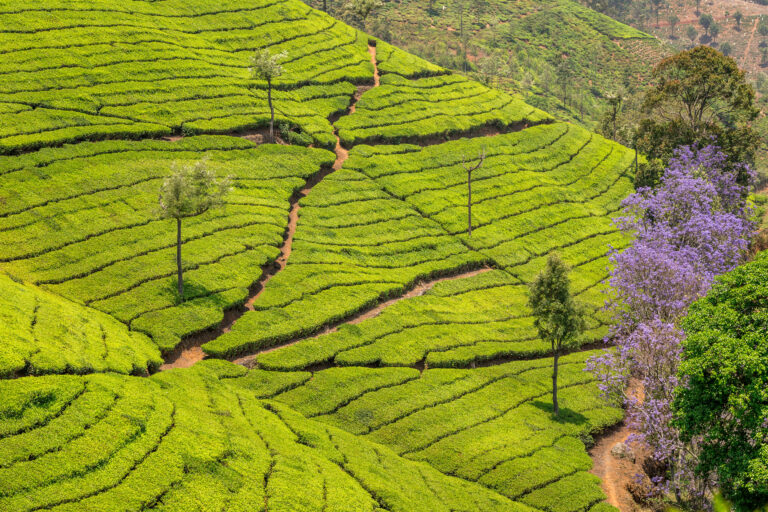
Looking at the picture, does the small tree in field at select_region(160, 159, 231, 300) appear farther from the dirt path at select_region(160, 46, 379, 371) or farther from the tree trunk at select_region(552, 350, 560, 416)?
the tree trunk at select_region(552, 350, 560, 416)

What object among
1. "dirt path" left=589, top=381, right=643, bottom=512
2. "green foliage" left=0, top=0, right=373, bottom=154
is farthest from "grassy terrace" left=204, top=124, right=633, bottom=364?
"green foliage" left=0, top=0, right=373, bottom=154

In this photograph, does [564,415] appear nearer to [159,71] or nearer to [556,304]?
[556,304]

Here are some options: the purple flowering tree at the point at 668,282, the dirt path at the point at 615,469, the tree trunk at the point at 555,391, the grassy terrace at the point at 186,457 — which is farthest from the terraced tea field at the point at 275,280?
the purple flowering tree at the point at 668,282

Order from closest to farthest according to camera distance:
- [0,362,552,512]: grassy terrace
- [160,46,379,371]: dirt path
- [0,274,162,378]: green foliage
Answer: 1. [0,362,552,512]: grassy terrace
2. [0,274,162,378]: green foliage
3. [160,46,379,371]: dirt path

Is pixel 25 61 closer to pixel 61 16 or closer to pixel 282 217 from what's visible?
pixel 61 16

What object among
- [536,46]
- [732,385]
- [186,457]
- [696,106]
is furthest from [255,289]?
[536,46]

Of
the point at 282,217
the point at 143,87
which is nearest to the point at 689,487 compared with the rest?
the point at 282,217
